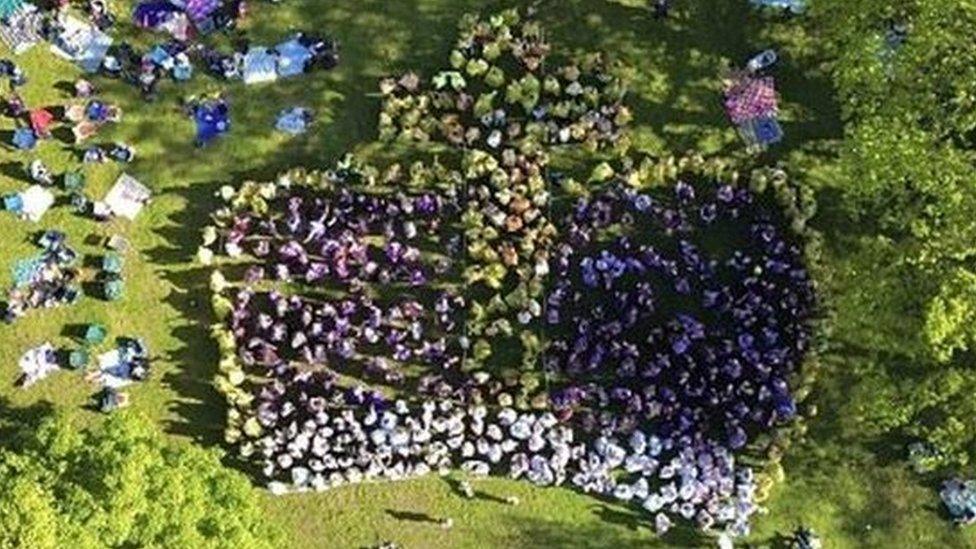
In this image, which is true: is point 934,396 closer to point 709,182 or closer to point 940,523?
point 940,523

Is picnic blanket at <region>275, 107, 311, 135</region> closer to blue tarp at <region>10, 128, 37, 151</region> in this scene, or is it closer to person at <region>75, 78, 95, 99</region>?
person at <region>75, 78, 95, 99</region>

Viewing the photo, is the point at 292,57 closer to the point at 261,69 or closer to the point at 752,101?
the point at 261,69

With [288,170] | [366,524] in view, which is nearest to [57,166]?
[288,170]

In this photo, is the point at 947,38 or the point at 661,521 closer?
the point at 947,38

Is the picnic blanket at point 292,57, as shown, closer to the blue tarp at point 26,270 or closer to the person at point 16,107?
the person at point 16,107

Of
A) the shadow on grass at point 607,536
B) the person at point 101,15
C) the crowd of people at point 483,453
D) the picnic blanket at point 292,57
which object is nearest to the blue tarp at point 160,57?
the person at point 101,15
